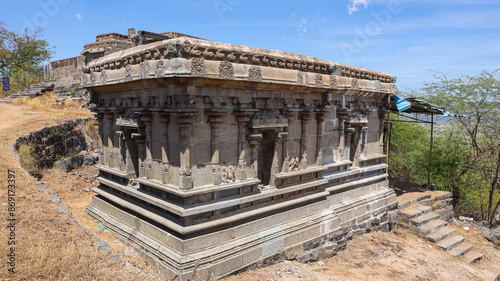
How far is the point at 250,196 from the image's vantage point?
6785 millimetres

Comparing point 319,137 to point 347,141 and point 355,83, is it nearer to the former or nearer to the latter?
point 347,141

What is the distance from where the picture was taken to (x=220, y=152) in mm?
6336

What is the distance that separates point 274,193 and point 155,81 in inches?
139

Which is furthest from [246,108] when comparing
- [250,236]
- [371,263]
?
[371,263]

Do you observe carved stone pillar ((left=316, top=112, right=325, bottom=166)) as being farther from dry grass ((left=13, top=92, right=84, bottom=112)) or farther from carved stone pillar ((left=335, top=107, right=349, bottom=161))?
dry grass ((left=13, top=92, right=84, bottom=112))

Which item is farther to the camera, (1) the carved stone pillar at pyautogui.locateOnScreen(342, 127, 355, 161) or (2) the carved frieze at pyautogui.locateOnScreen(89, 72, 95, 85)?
(1) the carved stone pillar at pyautogui.locateOnScreen(342, 127, 355, 161)

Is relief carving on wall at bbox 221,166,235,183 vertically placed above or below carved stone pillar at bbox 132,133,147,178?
below

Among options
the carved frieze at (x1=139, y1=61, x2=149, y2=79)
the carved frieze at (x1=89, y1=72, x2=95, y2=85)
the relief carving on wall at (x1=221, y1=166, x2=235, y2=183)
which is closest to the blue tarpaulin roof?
the relief carving on wall at (x1=221, y1=166, x2=235, y2=183)

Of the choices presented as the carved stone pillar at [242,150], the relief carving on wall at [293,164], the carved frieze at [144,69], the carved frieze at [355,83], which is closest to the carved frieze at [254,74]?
the carved stone pillar at [242,150]

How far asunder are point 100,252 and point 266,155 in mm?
4022

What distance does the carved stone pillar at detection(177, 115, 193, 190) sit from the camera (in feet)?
18.8

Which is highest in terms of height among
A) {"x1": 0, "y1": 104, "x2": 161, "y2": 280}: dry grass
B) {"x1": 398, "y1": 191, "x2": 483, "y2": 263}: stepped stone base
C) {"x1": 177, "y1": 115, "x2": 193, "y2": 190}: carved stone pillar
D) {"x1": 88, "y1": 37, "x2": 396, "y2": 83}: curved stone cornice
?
{"x1": 88, "y1": 37, "x2": 396, "y2": 83}: curved stone cornice

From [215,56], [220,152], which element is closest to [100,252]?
[220,152]

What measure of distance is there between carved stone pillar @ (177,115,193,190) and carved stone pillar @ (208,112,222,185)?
51 cm
